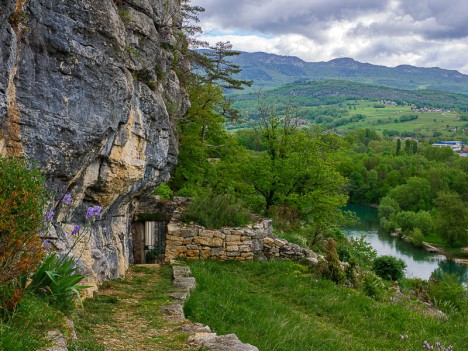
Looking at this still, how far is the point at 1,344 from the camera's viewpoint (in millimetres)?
3520

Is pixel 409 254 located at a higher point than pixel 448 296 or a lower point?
lower

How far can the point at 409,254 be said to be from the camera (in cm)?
4319

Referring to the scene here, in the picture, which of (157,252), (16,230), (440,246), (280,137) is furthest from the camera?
(440,246)

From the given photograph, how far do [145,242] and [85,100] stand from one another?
9467mm

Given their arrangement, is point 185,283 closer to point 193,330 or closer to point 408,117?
point 193,330

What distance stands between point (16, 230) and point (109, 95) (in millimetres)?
3620

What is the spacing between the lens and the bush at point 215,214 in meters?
12.4

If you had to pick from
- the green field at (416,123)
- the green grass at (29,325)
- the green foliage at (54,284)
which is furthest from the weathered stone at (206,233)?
the green field at (416,123)

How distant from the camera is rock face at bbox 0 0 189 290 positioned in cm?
596

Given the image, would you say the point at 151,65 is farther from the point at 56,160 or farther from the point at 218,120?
the point at 218,120

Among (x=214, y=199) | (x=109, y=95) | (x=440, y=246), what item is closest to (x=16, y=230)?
(x=109, y=95)

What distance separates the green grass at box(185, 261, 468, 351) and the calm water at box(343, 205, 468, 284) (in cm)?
2549

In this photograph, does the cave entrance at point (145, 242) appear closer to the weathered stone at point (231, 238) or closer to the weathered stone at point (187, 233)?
the weathered stone at point (187, 233)

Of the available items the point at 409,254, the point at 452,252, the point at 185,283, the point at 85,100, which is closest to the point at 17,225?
the point at 85,100
